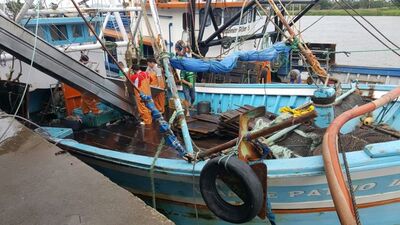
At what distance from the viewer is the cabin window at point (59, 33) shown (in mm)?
9828

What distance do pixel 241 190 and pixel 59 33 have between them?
842 centimetres

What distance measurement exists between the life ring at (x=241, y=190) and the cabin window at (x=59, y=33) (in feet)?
25.7

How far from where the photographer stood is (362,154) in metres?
3.50

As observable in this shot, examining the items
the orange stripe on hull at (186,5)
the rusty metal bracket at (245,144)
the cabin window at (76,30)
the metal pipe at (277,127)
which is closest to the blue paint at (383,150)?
the metal pipe at (277,127)

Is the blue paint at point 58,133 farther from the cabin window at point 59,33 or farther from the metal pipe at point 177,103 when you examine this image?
the cabin window at point 59,33

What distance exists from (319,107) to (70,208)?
11.0 ft

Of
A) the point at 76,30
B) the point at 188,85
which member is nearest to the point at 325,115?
the point at 188,85

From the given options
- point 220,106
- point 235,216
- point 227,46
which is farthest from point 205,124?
point 227,46

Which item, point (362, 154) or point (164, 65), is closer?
point (362, 154)

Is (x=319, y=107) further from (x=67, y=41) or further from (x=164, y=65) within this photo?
(x=67, y=41)

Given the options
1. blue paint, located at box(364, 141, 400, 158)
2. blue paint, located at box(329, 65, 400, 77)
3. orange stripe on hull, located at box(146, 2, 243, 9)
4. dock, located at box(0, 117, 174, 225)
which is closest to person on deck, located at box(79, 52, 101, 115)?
dock, located at box(0, 117, 174, 225)

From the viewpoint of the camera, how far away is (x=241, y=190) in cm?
331

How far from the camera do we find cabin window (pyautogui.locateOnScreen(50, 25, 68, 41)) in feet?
32.2

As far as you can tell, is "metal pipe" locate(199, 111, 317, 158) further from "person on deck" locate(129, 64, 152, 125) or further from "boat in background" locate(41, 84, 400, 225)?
"person on deck" locate(129, 64, 152, 125)
